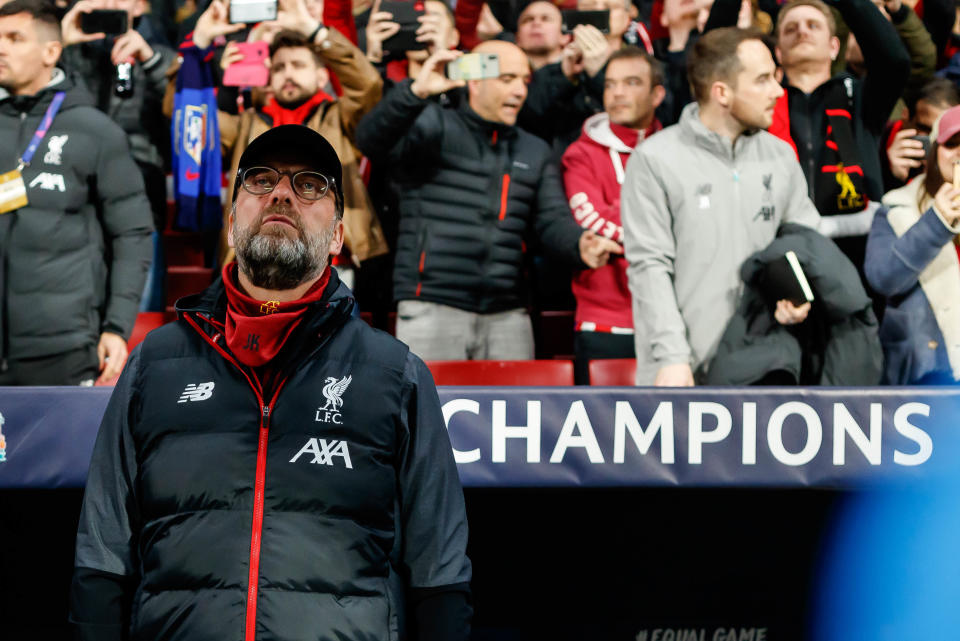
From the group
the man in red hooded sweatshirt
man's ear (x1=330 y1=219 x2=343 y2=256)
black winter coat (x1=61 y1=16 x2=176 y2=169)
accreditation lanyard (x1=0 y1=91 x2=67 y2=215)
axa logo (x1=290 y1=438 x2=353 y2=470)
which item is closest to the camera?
axa logo (x1=290 y1=438 x2=353 y2=470)

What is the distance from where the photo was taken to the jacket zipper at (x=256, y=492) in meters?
2.03

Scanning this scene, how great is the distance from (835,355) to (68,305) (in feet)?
9.67

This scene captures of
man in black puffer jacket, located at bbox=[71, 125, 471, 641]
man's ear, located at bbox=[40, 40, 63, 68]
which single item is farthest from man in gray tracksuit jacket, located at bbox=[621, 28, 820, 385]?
man's ear, located at bbox=[40, 40, 63, 68]

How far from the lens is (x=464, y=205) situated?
516 cm

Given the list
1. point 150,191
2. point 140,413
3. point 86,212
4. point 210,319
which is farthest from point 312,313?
point 150,191

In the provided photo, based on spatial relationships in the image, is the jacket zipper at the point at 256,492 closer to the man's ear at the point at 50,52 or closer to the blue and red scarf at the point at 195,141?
the man's ear at the point at 50,52

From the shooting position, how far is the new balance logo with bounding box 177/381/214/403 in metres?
2.17

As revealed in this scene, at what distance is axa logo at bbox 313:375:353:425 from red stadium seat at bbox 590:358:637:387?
92.6 inches

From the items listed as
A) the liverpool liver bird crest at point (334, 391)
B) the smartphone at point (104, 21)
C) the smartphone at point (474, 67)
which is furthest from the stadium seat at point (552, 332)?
the liverpool liver bird crest at point (334, 391)

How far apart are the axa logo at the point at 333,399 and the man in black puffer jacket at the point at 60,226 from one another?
2.50 meters

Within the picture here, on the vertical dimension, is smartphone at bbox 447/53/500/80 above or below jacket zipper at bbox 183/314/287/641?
above

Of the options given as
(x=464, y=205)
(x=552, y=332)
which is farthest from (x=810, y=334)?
(x=552, y=332)

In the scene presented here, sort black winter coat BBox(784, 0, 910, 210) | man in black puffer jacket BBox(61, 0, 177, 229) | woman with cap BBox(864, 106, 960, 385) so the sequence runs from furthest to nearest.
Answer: man in black puffer jacket BBox(61, 0, 177, 229), black winter coat BBox(784, 0, 910, 210), woman with cap BBox(864, 106, 960, 385)

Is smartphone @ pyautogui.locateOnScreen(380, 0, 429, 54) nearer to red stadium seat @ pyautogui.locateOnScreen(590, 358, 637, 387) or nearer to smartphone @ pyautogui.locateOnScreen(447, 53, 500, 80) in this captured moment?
smartphone @ pyautogui.locateOnScreen(447, 53, 500, 80)
